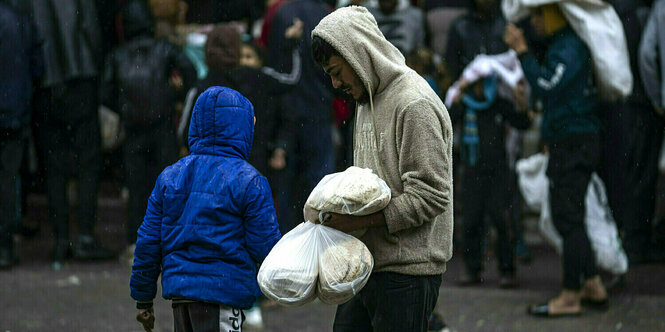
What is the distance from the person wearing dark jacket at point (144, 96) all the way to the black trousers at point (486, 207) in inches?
99.0

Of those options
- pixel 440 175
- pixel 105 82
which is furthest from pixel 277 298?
pixel 105 82

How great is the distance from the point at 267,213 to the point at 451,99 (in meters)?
3.99

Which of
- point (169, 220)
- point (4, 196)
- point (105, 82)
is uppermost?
point (169, 220)

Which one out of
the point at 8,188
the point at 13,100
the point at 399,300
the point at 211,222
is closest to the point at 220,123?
the point at 211,222

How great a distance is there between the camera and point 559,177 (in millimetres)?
6680

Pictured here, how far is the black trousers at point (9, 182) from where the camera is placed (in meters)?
8.29

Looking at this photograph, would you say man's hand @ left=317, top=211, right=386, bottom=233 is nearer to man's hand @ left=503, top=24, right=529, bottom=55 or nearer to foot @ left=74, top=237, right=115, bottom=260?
man's hand @ left=503, top=24, right=529, bottom=55

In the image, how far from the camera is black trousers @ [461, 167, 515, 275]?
7699 millimetres

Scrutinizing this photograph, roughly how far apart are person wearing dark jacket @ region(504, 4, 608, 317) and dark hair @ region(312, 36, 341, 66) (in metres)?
3.22

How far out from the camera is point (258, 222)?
3947mm

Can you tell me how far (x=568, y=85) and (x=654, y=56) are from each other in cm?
199

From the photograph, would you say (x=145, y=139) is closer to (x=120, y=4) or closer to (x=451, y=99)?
(x=120, y=4)

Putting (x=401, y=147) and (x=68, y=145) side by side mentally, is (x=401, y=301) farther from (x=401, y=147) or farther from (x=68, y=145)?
(x=68, y=145)

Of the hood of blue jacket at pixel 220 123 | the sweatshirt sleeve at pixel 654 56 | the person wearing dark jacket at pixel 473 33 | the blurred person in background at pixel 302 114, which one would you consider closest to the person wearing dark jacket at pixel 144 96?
the blurred person in background at pixel 302 114
